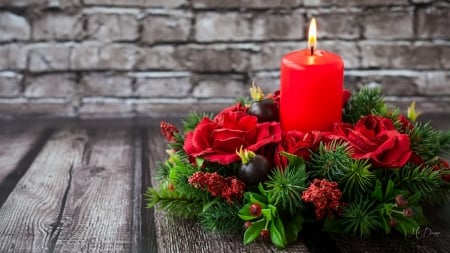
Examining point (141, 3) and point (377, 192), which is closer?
point (377, 192)

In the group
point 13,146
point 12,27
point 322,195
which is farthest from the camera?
point 12,27

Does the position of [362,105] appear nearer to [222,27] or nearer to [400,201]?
[400,201]

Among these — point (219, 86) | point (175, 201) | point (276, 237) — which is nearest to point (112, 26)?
point (219, 86)

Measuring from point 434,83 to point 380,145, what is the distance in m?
0.78

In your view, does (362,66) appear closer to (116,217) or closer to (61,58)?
(61,58)

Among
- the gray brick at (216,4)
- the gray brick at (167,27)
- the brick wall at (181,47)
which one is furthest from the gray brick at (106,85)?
the gray brick at (216,4)

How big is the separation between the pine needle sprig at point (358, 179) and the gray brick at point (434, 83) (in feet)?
2.55

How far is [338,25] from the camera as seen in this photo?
4.36ft

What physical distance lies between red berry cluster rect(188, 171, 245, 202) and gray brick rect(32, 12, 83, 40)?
2.52 ft

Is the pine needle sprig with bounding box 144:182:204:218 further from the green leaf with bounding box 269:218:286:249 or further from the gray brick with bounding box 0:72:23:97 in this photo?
the gray brick with bounding box 0:72:23:97

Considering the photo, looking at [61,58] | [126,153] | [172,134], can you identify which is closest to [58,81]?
[61,58]

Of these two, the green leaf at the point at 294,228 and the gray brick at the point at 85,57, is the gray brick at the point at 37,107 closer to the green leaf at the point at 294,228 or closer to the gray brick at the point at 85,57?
the gray brick at the point at 85,57

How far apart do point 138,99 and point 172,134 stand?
0.58m

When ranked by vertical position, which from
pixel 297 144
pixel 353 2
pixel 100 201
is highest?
pixel 353 2
